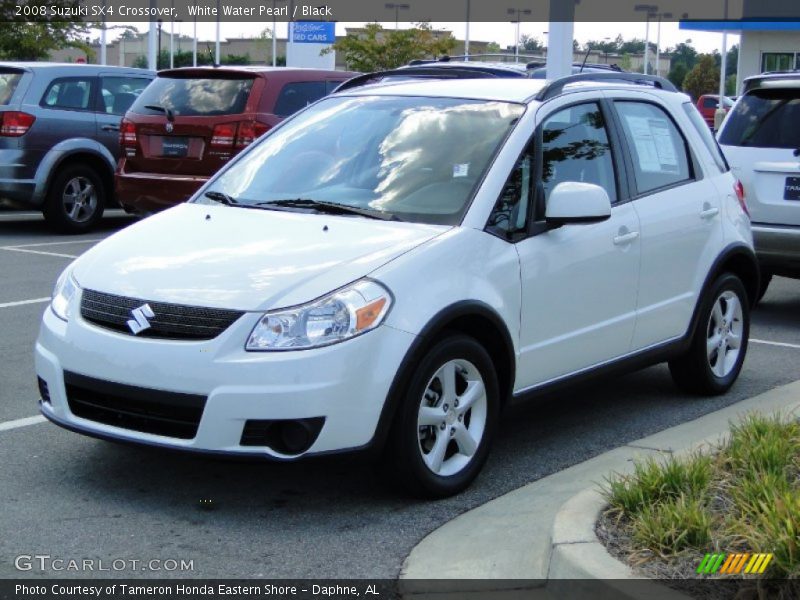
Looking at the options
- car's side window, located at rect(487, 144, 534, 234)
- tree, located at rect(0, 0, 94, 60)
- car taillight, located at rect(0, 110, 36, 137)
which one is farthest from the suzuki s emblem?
tree, located at rect(0, 0, 94, 60)

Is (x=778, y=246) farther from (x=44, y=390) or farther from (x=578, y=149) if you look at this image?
(x=44, y=390)

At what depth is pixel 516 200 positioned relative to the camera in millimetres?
5809

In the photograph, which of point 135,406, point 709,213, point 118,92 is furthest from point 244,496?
point 118,92

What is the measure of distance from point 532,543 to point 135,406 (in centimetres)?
166

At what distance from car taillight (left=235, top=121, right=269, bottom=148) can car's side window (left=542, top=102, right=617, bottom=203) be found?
6.35 m

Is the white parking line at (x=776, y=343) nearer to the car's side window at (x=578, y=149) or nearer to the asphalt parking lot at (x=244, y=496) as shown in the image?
the asphalt parking lot at (x=244, y=496)

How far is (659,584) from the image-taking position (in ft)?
13.1

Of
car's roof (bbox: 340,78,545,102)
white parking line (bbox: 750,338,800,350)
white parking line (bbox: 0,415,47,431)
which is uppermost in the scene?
car's roof (bbox: 340,78,545,102)

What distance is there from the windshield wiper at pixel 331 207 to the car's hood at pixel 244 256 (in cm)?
7

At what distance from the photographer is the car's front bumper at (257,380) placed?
4773 mm

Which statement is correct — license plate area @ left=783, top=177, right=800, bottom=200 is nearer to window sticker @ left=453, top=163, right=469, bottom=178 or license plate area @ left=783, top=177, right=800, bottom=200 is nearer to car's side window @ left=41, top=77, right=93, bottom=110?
window sticker @ left=453, top=163, right=469, bottom=178

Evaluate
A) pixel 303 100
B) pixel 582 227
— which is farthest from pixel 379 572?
pixel 303 100

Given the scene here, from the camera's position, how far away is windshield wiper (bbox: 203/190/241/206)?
20.1ft

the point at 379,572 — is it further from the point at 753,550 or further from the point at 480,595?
the point at 753,550
